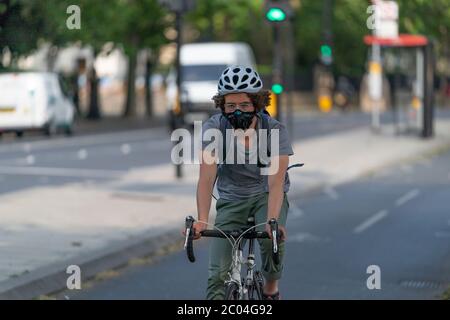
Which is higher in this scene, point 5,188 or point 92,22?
point 92,22

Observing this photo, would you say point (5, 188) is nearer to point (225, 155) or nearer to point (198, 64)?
point (225, 155)

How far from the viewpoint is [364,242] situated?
1327 centimetres

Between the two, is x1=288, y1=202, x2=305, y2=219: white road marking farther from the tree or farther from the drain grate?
the tree

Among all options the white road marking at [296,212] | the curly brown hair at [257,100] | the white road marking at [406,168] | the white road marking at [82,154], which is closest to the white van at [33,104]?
the white road marking at [82,154]

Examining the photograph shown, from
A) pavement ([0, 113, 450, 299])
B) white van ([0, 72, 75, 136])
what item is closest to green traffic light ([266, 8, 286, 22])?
pavement ([0, 113, 450, 299])

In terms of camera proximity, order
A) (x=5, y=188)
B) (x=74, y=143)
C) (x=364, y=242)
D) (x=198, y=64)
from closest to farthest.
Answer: (x=364, y=242)
(x=5, y=188)
(x=74, y=143)
(x=198, y=64)

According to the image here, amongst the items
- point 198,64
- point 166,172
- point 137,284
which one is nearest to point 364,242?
point 137,284

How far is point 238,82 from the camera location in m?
6.41

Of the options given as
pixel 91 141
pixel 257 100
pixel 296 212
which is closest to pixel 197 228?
pixel 257 100

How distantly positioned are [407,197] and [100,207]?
17.2 feet

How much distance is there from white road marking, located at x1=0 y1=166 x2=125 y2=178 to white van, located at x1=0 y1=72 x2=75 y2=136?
9524 mm

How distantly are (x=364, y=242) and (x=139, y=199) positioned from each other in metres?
4.37

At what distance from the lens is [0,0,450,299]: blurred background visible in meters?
10.6

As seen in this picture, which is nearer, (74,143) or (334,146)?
(334,146)
